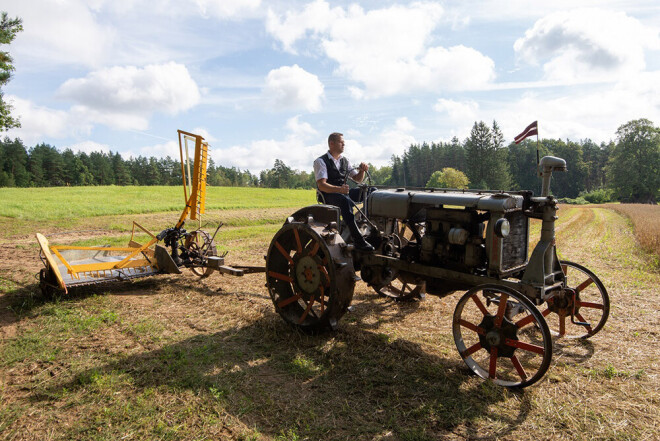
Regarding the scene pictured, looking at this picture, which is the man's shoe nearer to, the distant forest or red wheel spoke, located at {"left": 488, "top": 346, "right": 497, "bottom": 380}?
red wheel spoke, located at {"left": 488, "top": 346, "right": 497, "bottom": 380}

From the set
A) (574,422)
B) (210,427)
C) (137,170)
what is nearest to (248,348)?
(210,427)

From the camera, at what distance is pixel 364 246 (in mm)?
4945

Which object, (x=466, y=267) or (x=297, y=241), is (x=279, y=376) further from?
(x=466, y=267)

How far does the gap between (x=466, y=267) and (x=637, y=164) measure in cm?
6724

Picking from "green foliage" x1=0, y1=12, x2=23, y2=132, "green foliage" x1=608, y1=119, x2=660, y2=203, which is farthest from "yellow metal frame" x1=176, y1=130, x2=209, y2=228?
"green foliage" x1=608, y1=119, x2=660, y2=203

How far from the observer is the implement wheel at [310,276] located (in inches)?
175

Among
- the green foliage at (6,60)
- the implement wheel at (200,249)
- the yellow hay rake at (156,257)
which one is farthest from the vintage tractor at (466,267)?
the green foliage at (6,60)

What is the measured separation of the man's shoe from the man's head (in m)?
1.39

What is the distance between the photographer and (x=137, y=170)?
94812 millimetres

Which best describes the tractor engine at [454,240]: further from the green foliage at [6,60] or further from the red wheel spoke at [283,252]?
the green foliage at [6,60]

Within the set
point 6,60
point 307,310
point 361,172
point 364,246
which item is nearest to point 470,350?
point 364,246

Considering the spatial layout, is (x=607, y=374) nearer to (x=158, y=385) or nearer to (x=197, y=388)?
(x=197, y=388)

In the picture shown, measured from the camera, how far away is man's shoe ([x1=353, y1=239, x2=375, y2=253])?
4914 mm

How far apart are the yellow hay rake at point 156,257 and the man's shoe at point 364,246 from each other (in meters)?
1.96
